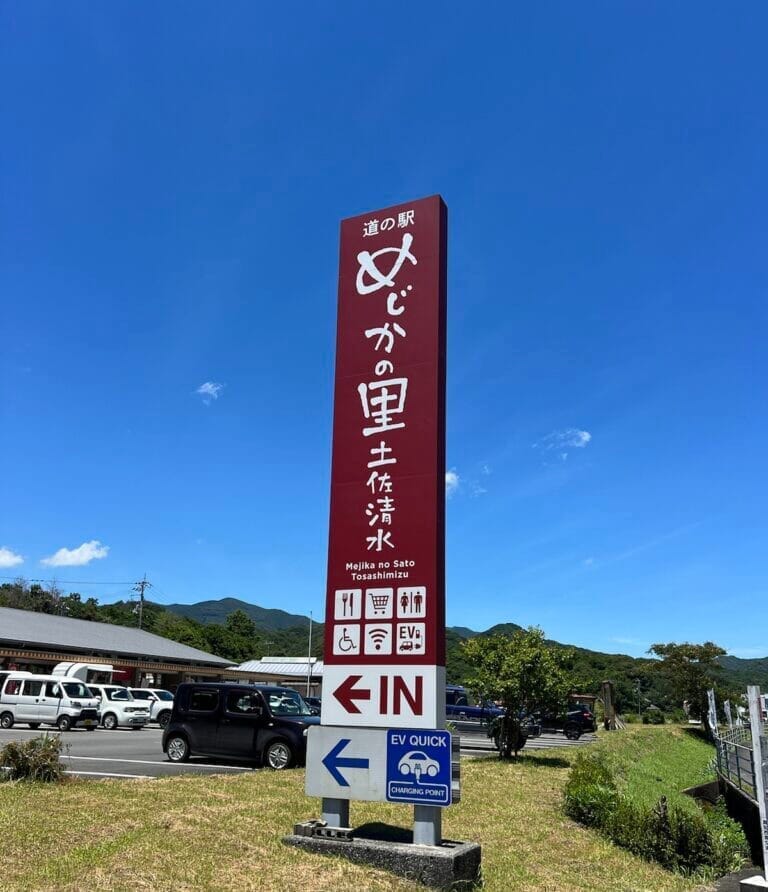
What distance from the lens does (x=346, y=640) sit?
24.7 feet

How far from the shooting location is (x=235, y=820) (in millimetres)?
8125

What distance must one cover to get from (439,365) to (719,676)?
4095 centimetres

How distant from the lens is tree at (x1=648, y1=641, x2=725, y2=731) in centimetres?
3906

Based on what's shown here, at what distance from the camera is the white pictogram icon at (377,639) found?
728 cm

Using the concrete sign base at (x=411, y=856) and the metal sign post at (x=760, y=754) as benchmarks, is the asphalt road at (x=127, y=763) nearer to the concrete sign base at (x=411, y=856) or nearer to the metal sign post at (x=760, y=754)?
the concrete sign base at (x=411, y=856)

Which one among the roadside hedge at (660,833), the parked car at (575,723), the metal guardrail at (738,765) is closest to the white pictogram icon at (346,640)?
the roadside hedge at (660,833)

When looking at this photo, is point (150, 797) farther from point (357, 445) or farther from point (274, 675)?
point (274, 675)

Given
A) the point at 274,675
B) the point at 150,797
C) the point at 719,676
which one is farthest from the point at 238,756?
the point at 274,675

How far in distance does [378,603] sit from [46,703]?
78.0 ft

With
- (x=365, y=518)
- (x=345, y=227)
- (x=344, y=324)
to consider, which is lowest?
(x=365, y=518)

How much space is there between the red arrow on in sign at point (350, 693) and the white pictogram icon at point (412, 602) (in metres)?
0.80

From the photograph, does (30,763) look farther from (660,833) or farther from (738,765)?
(738,765)

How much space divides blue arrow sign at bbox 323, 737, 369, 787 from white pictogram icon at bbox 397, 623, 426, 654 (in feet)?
3.59

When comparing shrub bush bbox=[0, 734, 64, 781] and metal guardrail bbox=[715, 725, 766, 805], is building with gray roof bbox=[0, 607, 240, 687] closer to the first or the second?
shrub bush bbox=[0, 734, 64, 781]
